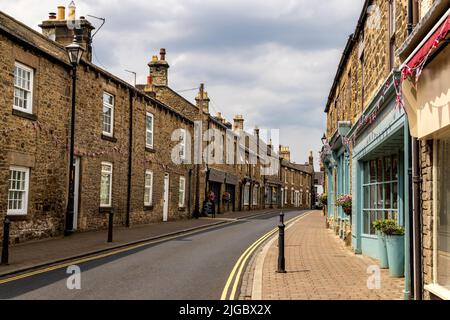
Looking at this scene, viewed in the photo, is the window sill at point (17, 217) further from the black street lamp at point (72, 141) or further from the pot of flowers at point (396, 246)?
the pot of flowers at point (396, 246)

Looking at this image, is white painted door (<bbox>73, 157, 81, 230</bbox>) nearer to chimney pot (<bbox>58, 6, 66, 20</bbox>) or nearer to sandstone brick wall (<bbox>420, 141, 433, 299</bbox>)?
chimney pot (<bbox>58, 6, 66, 20</bbox>)

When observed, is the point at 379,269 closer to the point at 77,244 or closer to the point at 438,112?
the point at 438,112

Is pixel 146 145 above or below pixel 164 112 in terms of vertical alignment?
below

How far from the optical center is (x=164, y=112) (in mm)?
28172

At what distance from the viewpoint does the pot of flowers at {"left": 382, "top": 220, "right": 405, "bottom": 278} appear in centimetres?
975

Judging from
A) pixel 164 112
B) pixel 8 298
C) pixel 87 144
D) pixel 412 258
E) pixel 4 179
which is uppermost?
pixel 164 112

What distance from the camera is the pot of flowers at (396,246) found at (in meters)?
9.75

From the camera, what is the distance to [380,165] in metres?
12.7

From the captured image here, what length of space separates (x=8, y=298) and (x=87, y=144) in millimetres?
12174

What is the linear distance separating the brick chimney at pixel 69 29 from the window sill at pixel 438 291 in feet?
55.1

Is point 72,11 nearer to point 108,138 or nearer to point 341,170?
point 108,138

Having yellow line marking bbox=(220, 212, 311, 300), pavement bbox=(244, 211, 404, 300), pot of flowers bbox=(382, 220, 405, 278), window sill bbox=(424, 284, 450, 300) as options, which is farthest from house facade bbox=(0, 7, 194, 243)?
window sill bbox=(424, 284, 450, 300)

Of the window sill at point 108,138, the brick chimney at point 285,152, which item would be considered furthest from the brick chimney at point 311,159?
the window sill at point 108,138
